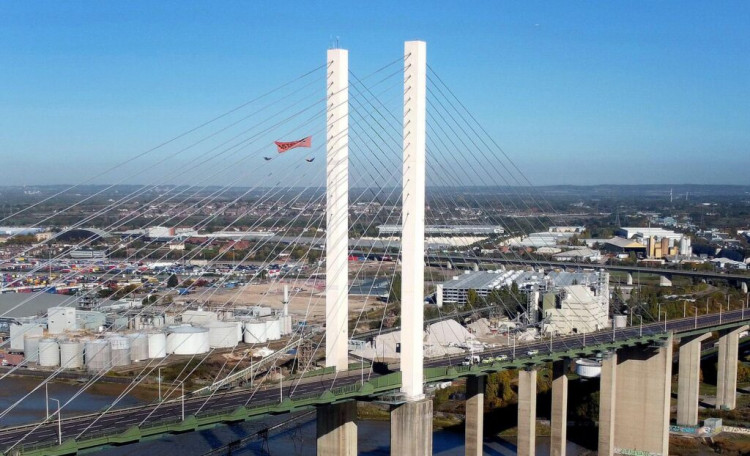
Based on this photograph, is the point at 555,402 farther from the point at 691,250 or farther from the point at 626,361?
the point at 691,250

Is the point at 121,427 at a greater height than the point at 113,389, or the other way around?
the point at 121,427

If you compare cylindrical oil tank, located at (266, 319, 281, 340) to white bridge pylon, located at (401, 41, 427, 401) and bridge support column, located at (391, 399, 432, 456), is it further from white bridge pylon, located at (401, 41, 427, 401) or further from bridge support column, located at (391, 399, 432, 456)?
white bridge pylon, located at (401, 41, 427, 401)

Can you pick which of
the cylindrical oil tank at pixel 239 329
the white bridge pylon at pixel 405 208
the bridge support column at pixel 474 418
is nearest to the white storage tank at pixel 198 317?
the cylindrical oil tank at pixel 239 329

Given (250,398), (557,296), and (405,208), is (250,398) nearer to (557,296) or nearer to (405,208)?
(405,208)

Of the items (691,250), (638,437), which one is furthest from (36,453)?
(691,250)

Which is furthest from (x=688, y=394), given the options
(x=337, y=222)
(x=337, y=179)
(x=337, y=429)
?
(x=337, y=179)

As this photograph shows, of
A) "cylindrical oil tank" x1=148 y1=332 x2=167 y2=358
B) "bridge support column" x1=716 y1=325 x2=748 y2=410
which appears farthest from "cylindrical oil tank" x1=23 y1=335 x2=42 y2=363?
"bridge support column" x1=716 y1=325 x2=748 y2=410
